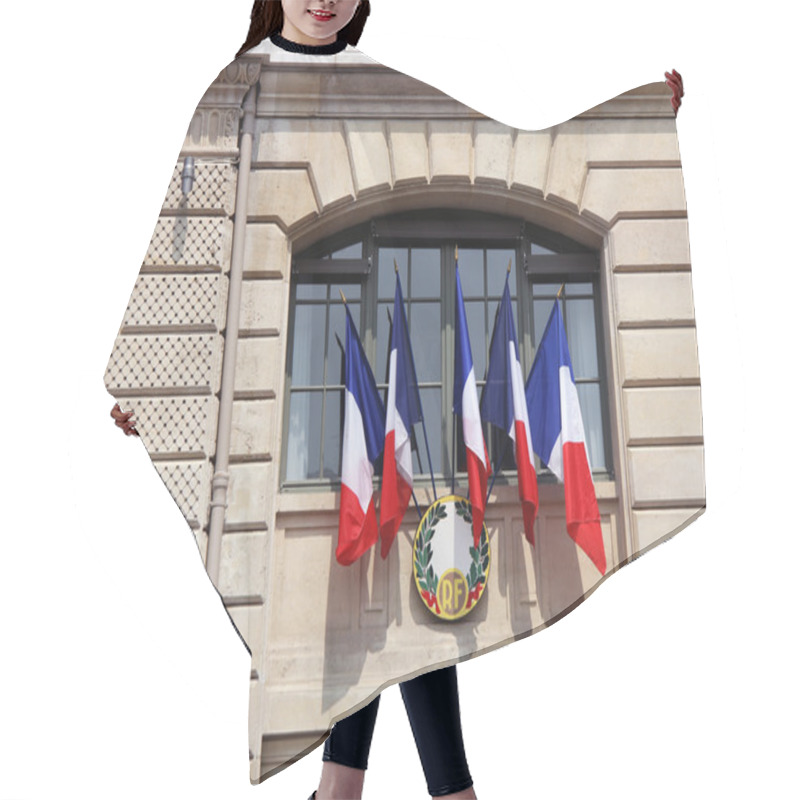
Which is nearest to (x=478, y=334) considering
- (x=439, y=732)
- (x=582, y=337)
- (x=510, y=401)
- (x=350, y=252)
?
(x=510, y=401)

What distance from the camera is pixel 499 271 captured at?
423 cm

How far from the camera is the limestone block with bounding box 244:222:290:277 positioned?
164 inches

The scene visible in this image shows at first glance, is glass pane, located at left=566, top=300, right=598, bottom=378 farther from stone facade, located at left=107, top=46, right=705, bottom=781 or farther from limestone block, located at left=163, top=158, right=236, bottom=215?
limestone block, located at left=163, top=158, right=236, bottom=215

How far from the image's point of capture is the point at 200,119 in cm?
427

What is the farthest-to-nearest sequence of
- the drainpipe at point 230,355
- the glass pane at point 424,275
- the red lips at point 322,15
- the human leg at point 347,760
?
the red lips at point 322,15, the glass pane at point 424,275, the human leg at point 347,760, the drainpipe at point 230,355

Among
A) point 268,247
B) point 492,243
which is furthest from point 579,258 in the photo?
point 268,247

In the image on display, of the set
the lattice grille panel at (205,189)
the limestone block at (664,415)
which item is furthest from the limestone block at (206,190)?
the limestone block at (664,415)

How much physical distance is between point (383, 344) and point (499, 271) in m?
0.58

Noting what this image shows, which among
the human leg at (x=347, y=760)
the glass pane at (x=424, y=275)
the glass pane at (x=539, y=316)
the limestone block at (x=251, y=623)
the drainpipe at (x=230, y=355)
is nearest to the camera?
the limestone block at (x=251, y=623)

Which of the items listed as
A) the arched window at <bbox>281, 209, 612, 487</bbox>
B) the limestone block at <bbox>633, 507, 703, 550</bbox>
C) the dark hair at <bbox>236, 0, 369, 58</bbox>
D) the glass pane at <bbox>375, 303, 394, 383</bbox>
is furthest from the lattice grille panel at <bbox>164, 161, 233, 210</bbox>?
the limestone block at <bbox>633, 507, 703, 550</bbox>

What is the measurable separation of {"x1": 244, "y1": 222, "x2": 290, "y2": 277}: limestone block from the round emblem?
119 centimetres

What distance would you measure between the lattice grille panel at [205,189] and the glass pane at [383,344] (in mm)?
793

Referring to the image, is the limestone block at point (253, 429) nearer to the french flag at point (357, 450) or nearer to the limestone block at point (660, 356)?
the french flag at point (357, 450)

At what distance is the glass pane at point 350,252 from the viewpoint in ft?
13.9
